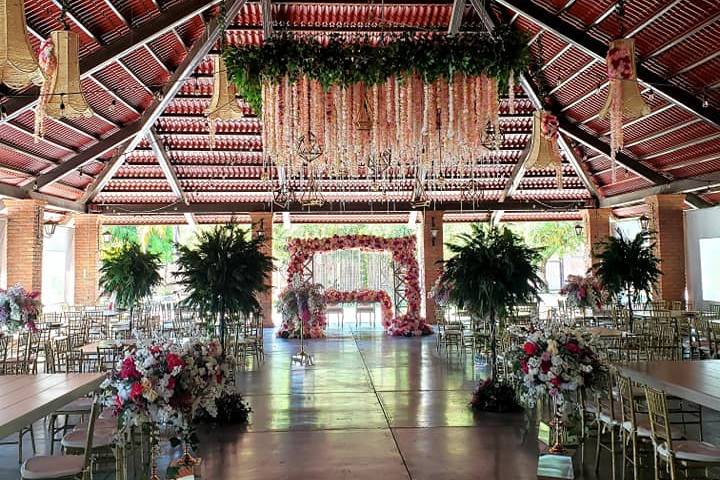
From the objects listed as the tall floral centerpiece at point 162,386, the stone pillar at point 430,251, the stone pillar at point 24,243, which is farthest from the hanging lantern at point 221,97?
the stone pillar at point 430,251

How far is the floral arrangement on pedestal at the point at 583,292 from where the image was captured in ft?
39.1

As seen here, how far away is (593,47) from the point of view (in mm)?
10141

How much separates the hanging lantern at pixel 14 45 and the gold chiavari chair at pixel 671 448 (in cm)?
542

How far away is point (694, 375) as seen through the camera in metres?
5.13

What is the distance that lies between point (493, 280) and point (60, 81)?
18.6 feet

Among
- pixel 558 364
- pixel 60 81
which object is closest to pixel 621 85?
pixel 558 364

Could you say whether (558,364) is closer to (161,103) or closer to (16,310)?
(16,310)

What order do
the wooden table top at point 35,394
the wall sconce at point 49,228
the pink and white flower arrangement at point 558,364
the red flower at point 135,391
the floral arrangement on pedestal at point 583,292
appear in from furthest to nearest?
1. the wall sconce at point 49,228
2. the floral arrangement on pedestal at point 583,292
3. the pink and white flower arrangement at point 558,364
4. the red flower at point 135,391
5. the wooden table top at point 35,394

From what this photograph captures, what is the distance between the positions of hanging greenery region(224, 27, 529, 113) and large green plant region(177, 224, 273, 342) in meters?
2.29

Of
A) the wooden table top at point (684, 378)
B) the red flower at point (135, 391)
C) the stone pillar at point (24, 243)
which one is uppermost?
the stone pillar at point (24, 243)

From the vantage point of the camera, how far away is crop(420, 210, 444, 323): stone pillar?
17.7 meters

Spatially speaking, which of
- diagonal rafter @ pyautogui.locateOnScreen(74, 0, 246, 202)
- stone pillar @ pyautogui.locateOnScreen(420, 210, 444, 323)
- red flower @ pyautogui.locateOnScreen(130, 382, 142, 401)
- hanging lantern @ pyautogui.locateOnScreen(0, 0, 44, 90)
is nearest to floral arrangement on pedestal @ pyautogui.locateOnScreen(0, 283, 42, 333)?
diagonal rafter @ pyautogui.locateOnScreen(74, 0, 246, 202)

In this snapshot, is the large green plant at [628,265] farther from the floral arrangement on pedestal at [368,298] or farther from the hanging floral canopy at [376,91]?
the floral arrangement on pedestal at [368,298]

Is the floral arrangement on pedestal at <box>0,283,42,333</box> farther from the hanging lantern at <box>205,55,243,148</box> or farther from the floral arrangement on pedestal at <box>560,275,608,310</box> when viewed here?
the floral arrangement on pedestal at <box>560,275,608,310</box>
